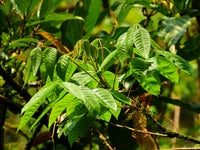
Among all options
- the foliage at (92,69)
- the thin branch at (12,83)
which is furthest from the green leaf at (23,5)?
the thin branch at (12,83)

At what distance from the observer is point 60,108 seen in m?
0.52

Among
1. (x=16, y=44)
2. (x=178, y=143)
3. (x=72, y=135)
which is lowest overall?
(x=178, y=143)

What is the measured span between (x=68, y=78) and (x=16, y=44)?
1.00 ft

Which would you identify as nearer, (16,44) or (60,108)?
(60,108)

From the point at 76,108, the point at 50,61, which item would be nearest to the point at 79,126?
the point at 76,108

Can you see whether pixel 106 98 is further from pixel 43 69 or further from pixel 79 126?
pixel 43 69

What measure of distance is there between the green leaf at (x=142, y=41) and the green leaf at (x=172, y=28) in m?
0.21

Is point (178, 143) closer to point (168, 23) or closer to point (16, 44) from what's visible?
point (168, 23)

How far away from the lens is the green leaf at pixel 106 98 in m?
0.45

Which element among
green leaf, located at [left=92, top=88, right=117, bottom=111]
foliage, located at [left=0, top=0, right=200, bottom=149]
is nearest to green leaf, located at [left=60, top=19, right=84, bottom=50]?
foliage, located at [left=0, top=0, right=200, bottom=149]

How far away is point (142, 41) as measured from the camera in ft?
1.68

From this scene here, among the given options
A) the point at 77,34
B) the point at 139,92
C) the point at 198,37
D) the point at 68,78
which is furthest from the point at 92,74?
the point at 198,37

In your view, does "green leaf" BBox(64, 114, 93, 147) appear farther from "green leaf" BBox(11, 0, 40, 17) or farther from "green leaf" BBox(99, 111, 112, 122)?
"green leaf" BBox(11, 0, 40, 17)

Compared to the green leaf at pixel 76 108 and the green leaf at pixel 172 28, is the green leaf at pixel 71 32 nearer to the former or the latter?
the green leaf at pixel 172 28
